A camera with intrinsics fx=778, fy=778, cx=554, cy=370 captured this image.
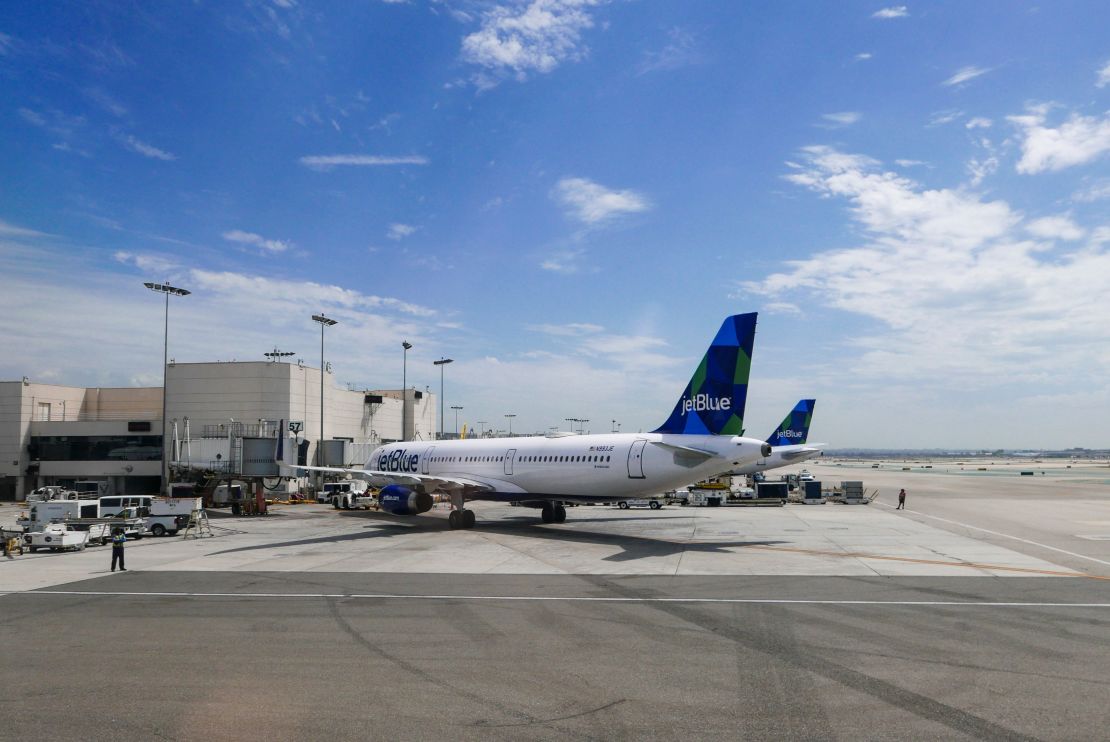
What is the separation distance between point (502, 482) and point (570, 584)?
19.4 m

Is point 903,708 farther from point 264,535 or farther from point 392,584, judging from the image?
point 264,535

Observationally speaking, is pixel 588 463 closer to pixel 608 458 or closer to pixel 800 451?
pixel 608 458

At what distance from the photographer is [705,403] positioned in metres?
33.1

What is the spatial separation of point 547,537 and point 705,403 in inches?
408

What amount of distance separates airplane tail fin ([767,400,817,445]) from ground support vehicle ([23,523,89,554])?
50591 millimetres

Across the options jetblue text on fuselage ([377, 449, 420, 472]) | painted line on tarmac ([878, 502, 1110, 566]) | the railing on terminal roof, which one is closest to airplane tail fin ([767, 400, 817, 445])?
painted line on tarmac ([878, 502, 1110, 566])

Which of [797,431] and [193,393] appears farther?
[193,393]

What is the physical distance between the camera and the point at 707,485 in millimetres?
69250

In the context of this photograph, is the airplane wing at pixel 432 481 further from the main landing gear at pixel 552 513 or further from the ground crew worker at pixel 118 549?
the ground crew worker at pixel 118 549

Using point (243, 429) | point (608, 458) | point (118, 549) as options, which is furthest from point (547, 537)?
point (243, 429)

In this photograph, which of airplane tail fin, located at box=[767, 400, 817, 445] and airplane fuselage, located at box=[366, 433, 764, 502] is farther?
airplane tail fin, located at box=[767, 400, 817, 445]

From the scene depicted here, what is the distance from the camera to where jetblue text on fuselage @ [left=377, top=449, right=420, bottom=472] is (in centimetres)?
5159

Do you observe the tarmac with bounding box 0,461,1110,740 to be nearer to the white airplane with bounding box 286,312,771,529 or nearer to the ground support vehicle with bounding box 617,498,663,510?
the white airplane with bounding box 286,312,771,529

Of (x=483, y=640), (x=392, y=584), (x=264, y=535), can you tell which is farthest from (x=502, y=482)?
(x=483, y=640)
